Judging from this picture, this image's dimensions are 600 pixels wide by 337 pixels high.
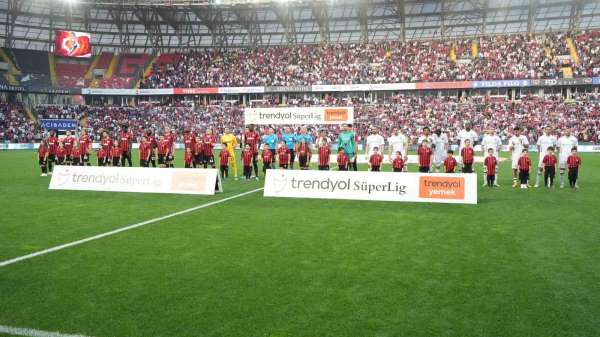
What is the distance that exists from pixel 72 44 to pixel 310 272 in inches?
2240

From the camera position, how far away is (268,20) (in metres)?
59.2

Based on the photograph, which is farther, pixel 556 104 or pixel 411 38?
pixel 411 38

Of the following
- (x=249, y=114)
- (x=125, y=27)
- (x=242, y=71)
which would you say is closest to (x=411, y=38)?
(x=242, y=71)

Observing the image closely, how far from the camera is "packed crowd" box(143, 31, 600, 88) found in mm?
46719

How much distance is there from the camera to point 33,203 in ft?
44.7

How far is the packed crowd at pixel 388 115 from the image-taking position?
140ft

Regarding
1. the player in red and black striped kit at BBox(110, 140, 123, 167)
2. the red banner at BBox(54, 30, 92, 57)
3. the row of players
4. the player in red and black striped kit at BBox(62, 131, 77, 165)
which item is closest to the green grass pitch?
the row of players

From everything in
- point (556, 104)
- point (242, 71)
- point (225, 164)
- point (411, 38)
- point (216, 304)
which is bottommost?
point (216, 304)

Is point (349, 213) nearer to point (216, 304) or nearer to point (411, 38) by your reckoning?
point (216, 304)

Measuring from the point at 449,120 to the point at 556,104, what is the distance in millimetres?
9674

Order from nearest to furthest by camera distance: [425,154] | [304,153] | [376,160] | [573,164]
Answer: [573,164], [425,154], [376,160], [304,153]

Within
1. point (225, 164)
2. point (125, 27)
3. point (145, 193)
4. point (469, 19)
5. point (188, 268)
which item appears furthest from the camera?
point (125, 27)

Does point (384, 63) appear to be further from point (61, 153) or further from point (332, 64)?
point (61, 153)

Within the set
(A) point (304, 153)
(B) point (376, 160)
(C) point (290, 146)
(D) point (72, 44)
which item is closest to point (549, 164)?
(B) point (376, 160)
